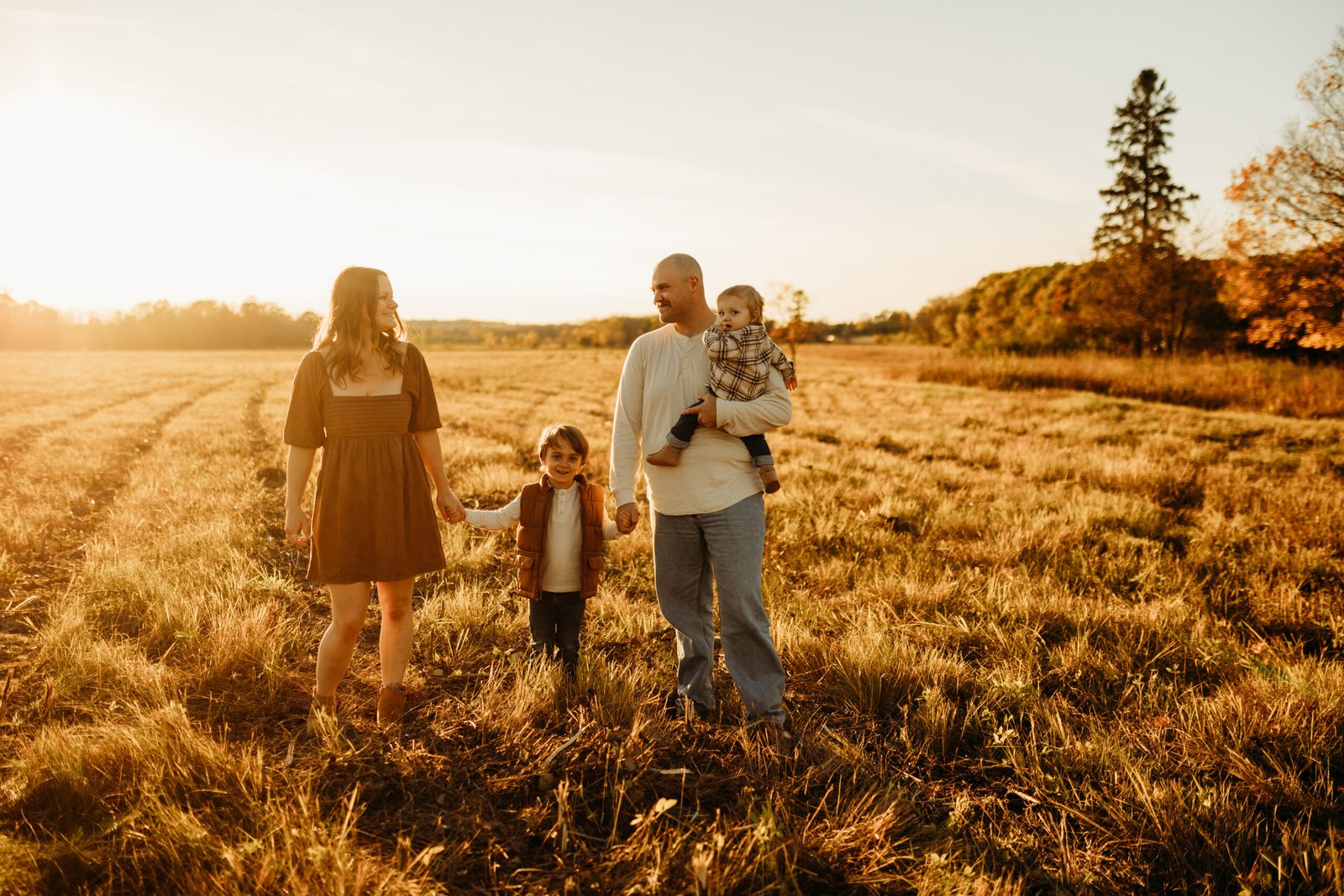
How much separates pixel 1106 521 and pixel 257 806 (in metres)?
7.81

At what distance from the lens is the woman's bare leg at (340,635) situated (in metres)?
3.25

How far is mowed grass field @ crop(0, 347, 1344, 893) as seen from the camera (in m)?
2.41

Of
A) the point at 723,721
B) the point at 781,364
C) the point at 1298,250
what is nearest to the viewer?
the point at 781,364

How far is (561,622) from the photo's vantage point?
3951 mm

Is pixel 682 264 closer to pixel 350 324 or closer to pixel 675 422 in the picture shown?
pixel 675 422

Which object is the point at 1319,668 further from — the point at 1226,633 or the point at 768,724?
the point at 768,724

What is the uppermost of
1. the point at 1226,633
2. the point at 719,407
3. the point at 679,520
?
the point at 719,407

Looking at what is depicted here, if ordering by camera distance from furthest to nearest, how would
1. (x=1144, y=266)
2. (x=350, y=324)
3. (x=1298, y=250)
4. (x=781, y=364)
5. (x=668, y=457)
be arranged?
(x=1144, y=266), (x=1298, y=250), (x=781, y=364), (x=668, y=457), (x=350, y=324)

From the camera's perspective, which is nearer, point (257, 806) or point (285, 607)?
point (257, 806)

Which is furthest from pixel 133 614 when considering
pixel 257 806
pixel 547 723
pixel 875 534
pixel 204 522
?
pixel 875 534

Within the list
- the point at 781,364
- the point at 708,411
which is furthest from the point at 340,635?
the point at 781,364

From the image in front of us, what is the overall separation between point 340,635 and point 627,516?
58.0 inches

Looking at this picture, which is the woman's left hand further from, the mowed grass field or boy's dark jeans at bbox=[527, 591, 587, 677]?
the mowed grass field

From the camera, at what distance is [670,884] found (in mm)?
2275
